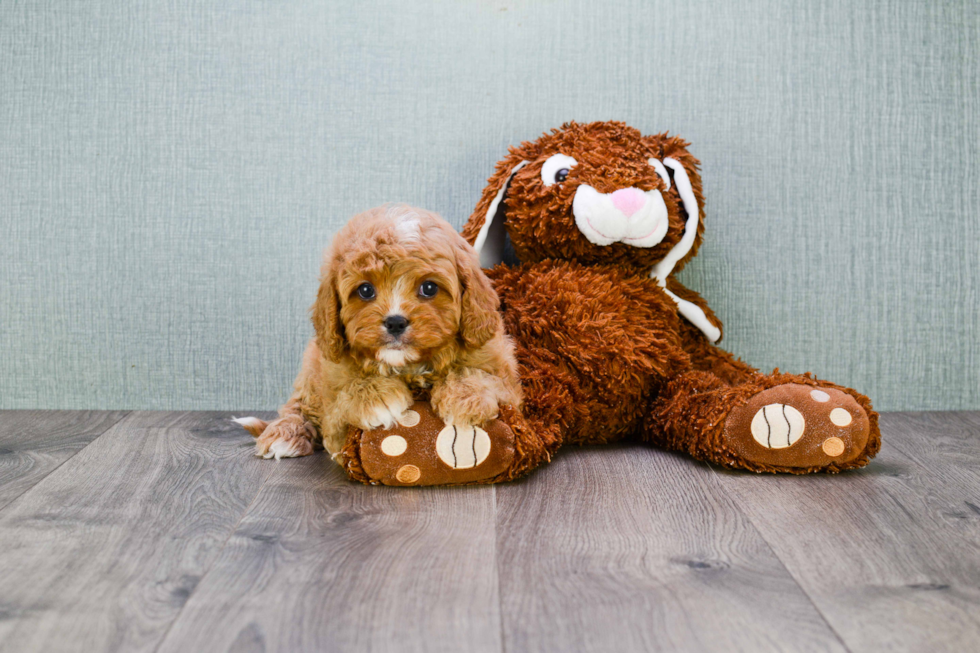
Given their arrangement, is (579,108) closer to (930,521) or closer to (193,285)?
(193,285)

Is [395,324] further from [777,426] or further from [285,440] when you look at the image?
[777,426]

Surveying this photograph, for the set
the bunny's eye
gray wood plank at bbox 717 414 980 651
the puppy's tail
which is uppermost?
the bunny's eye

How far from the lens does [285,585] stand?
984 millimetres

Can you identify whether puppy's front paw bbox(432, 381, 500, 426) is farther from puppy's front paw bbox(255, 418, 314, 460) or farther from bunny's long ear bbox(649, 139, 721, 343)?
bunny's long ear bbox(649, 139, 721, 343)

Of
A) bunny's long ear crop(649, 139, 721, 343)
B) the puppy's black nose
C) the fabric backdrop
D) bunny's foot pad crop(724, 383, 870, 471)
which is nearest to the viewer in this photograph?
the puppy's black nose

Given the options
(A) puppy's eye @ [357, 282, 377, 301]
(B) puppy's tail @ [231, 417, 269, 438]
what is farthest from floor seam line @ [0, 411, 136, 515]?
(A) puppy's eye @ [357, 282, 377, 301]

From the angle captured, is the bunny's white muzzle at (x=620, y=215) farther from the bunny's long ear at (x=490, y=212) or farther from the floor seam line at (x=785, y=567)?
the floor seam line at (x=785, y=567)

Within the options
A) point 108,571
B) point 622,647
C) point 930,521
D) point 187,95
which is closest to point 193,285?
point 187,95

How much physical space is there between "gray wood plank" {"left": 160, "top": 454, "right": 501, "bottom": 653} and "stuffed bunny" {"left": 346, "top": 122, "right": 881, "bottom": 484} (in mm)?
139

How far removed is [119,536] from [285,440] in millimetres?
484

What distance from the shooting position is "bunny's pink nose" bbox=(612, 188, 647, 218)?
1.60 metres

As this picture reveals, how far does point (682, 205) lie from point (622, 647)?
1.12 meters

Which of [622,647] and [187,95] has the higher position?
[187,95]

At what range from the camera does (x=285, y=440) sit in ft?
5.30
